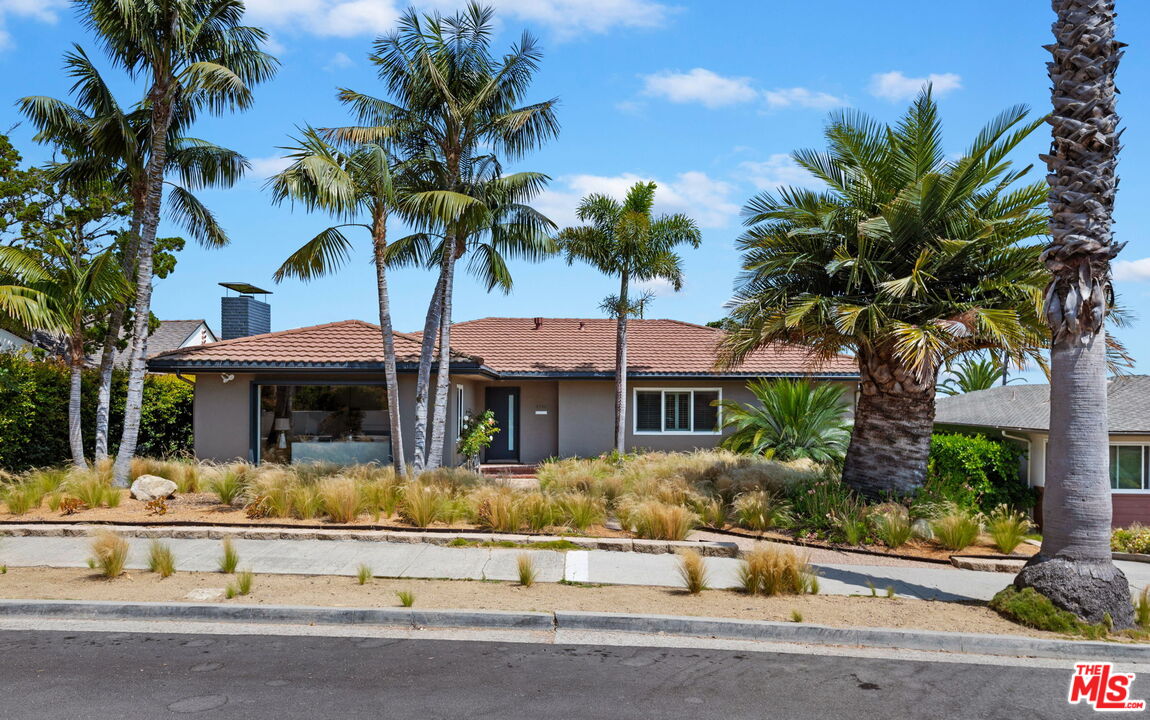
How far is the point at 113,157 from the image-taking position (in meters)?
15.7

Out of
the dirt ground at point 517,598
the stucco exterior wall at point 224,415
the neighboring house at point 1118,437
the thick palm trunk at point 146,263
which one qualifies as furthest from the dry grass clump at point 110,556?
the neighboring house at point 1118,437

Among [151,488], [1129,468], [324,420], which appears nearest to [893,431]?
[1129,468]

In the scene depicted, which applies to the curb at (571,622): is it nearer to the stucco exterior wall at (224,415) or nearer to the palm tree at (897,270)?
the palm tree at (897,270)

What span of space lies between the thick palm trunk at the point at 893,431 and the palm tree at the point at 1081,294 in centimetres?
418

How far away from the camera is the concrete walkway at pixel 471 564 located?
8.99m

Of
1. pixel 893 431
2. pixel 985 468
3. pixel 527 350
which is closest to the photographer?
pixel 893 431

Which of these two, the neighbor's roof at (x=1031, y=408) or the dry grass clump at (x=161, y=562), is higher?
the neighbor's roof at (x=1031, y=408)

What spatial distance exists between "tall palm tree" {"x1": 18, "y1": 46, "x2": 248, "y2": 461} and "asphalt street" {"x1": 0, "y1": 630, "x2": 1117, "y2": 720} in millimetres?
9724

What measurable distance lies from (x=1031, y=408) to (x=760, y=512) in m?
11.3

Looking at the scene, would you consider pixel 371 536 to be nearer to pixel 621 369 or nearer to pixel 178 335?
pixel 621 369

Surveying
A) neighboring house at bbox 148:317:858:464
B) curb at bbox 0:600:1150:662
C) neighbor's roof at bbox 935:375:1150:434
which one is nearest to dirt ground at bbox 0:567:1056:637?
curb at bbox 0:600:1150:662

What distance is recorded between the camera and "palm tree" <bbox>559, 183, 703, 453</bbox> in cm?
2050

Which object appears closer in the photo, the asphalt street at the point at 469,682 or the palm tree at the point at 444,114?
the asphalt street at the point at 469,682

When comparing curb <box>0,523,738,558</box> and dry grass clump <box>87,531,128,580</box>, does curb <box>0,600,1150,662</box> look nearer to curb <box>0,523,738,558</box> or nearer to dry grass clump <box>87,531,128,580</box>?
dry grass clump <box>87,531,128,580</box>
